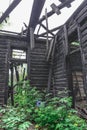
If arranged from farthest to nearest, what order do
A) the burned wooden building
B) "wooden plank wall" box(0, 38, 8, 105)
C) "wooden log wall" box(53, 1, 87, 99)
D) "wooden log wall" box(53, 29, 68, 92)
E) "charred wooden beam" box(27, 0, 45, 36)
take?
"wooden plank wall" box(0, 38, 8, 105) → "wooden log wall" box(53, 29, 68, 92) → the burned wooden building → "wooden log wall" box(53, 1, 87, 99) → "charred wooden beam" box(27, 0, 45, 36)

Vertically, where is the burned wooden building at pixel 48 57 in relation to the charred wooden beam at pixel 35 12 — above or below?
below

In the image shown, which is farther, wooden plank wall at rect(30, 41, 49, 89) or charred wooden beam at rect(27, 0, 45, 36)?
wooden plank wall at rect(30, 41, 49, 89)

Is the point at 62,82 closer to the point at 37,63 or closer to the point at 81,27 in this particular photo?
the point at 37,63

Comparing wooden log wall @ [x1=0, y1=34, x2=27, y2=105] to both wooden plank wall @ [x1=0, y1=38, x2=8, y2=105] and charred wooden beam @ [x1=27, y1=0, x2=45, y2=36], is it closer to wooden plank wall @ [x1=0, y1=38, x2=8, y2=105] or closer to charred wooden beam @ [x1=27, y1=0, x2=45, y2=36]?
wooden plank wall @ [x1=0, y1=38, x2=8, y2=105]

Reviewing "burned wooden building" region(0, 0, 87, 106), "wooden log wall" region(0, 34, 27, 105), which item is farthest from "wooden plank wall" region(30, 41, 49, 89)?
"wooden log wall" region(0, 34, 27, 105)

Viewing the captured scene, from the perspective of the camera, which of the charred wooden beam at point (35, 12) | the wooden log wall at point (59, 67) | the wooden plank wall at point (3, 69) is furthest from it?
the wooden plank wall at point (3, 69)

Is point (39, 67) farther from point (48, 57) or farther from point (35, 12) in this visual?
point (35, 12)

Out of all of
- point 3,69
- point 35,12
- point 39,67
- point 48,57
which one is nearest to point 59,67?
point 48,57

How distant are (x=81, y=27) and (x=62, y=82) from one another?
3185 mm

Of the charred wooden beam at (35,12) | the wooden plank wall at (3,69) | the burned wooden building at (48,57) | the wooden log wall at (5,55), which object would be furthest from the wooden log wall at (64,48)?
the wooden plank wall at (3,69)

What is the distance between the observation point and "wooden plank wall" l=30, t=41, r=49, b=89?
34.1ft

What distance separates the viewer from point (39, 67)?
10.7m

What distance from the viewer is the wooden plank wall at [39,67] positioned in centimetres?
1041

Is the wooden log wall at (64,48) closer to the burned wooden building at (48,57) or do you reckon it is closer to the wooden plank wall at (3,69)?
the burned wooden building at (48,57)
